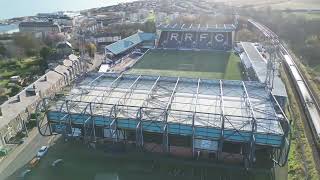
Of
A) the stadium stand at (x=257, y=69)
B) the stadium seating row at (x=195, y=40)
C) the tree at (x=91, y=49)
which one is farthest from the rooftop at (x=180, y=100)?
the stadium seating row at (x=195, y=40)

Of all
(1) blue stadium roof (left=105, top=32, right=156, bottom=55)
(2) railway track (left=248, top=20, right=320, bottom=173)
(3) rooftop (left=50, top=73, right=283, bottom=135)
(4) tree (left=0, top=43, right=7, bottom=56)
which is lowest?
(2) railway track (left=248, top=20, right=320, bottom=173)

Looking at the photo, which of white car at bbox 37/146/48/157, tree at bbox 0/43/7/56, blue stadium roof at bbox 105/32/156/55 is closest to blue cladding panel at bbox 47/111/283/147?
white car at bbox 37/146/48/157

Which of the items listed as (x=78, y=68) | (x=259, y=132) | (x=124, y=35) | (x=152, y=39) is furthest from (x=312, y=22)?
(x=259, y=132)

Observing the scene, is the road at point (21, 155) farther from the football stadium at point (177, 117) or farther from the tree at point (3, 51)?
the tree at point (3, 51)

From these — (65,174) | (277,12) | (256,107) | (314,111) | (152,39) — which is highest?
(277,12)

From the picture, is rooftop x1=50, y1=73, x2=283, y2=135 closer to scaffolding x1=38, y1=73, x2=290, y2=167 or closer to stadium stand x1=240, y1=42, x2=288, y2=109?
scaffolding x1=38, y1=73, x2=290, y2=167

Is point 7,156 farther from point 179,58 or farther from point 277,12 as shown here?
point 277,12
